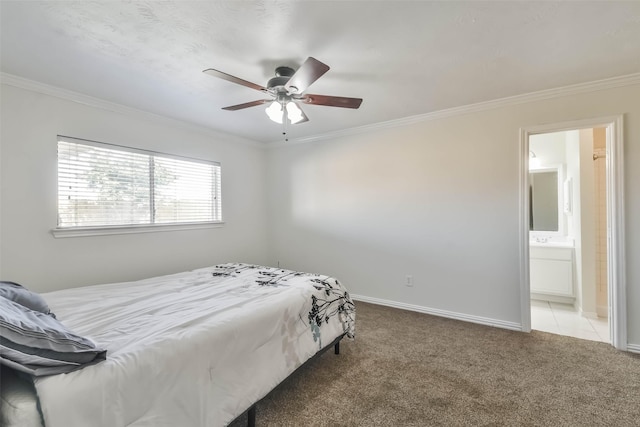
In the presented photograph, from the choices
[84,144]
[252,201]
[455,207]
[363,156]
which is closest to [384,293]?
[455,207]

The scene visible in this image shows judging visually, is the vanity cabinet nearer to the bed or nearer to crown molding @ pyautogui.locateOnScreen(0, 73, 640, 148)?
crown molding @ pyautogui.locateOnScreen(0, 73, 640, 148)

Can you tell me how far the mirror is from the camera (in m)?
4.30

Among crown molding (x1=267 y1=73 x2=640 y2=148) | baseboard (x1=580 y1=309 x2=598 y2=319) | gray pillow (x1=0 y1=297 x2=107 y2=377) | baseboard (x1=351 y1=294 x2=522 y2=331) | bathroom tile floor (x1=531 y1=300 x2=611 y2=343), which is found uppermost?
crown molding (x1=267 y1=73 x2=640 y2=148)

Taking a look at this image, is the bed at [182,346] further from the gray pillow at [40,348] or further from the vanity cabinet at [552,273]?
the vanity cabinet at [552,273]

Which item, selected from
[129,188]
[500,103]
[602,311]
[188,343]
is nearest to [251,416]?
[188,343]

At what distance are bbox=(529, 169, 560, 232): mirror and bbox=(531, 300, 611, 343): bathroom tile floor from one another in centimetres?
A: 122

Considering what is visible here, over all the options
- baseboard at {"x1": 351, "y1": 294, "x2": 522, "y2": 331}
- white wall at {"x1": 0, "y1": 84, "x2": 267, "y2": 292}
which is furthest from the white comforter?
baseboard at {"x1": 351, "y1": 294, "x2": 522, "y2": 331}

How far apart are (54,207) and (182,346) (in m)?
2.22

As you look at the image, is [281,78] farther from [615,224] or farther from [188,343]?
[615,224]

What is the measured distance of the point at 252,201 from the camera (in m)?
4.52

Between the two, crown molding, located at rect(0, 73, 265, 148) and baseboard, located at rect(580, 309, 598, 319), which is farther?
baseboard, located at rect(580, 309, 598, 319)

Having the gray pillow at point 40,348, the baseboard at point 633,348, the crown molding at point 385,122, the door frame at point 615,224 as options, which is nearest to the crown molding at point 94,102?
the crown molding at point 385,122

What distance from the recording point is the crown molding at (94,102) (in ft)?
Result: 7.63

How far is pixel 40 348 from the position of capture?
104 centimetres
